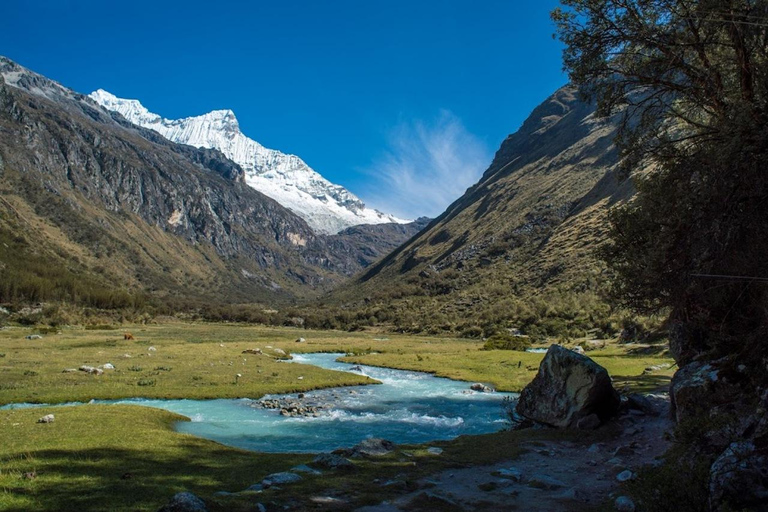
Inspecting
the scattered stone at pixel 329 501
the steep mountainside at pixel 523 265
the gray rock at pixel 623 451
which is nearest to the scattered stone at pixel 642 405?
the gray rock at pixel 623 451

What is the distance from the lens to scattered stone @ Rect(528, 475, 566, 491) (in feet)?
44.3

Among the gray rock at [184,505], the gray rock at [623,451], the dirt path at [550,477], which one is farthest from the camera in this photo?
the gray rock at [623,451]

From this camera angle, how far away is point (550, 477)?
47.9 ft

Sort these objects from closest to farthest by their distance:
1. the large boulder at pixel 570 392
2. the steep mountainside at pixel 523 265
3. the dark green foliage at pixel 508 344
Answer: the large boulder at pixel 570 392 < the dark green foliage at pixel 508 344 < the steep mountainside at pixel 523 265

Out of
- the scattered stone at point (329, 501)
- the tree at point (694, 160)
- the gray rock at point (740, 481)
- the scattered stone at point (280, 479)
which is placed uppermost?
the tree at point (694, 160)

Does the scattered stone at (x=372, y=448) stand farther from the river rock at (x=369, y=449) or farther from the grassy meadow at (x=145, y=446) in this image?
the grassy meadow at (x=145, y=446)

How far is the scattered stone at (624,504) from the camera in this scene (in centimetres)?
1090

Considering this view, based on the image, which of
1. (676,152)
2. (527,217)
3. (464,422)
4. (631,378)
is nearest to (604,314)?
(631,378)

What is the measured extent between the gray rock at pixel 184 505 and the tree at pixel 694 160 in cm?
1253

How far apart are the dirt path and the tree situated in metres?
3.97

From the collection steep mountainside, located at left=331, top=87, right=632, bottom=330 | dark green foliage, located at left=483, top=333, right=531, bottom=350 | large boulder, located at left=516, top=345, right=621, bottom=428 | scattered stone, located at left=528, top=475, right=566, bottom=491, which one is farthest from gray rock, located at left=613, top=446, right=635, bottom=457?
steep mountainside, located at left=331, top=87, right=632, bottom=330

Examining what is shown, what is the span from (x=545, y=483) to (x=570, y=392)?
844 centimetres

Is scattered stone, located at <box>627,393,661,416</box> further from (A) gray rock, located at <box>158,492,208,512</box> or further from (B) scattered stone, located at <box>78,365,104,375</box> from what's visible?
(B) scattered stone, located at <box>78,365,104,375</box>

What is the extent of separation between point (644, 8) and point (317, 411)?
28376mm
